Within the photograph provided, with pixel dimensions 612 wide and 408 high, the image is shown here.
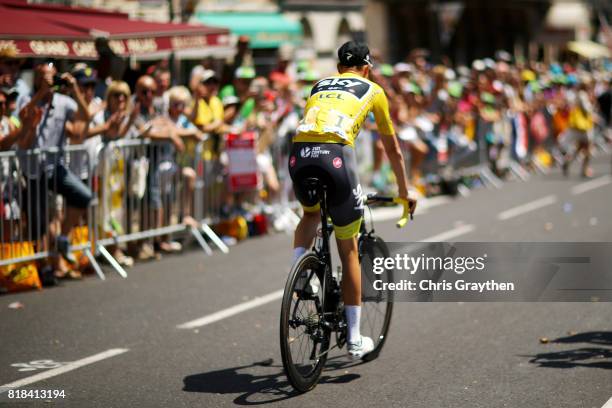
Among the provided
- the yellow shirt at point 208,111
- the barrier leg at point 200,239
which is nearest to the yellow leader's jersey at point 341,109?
the barrier leg at point 200,239

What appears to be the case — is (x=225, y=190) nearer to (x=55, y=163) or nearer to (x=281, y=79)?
(x=281, y=79)

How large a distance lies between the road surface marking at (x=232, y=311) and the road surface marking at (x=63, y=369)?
98 cm

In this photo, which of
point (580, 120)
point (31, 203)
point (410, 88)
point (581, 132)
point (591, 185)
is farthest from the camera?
point (580, 120)

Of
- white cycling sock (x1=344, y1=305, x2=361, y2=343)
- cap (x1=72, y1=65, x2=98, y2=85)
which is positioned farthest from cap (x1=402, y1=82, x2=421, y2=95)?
white cycling sock (x1=344, y1=305, x2=361, y2=343)

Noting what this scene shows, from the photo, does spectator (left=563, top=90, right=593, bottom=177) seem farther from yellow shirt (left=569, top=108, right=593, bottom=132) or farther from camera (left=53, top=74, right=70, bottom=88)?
Answer: camera (left=53, top=74, right=70, bottom=88)

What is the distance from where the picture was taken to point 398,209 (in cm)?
1705

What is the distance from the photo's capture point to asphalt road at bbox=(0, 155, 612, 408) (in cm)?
676

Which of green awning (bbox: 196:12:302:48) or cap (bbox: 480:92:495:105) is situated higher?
green awning (bbox: 196:12:302:48)

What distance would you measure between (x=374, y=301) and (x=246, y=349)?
1090 mm

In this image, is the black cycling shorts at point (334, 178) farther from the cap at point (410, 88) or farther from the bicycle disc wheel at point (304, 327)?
the cap at point (410, 88)

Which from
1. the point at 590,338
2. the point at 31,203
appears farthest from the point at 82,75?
the point at 590,338

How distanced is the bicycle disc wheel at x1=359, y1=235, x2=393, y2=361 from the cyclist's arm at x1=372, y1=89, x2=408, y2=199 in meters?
0.44

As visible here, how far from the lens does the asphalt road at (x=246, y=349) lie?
6758 mm

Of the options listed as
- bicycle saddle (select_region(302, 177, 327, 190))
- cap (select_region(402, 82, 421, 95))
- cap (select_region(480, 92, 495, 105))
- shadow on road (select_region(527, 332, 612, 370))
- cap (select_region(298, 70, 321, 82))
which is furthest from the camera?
cap (select_region(480, 92, 495, 105))
